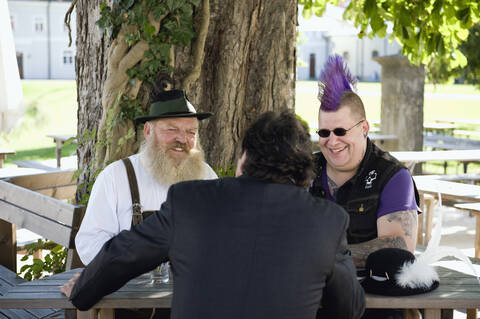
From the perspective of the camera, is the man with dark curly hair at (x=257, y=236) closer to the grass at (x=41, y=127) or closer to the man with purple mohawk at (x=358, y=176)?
the man with purple mohawk at (x=358, y=176)

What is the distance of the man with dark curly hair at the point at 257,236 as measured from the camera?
199cm

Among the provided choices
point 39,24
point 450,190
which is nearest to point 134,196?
point 450,190

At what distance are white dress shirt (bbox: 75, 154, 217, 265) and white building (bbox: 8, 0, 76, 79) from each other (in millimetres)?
53043

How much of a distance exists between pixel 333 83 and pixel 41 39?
55.7 metres

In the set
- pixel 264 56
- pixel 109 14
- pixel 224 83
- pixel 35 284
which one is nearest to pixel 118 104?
pixel 109 14

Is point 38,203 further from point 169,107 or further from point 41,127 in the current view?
point 41,127

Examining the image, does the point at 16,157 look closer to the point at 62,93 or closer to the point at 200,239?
the point at 200,239

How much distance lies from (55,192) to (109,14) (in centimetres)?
166

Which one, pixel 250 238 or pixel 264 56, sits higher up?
pixel 264 56

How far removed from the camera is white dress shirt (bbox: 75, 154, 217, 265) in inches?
123

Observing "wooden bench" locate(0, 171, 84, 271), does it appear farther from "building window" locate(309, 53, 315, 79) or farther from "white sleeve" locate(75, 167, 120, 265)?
"building window" locate(309, 53, 315, 79)

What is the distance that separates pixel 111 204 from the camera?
3203 mm

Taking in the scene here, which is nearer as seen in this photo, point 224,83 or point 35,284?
point 35,284

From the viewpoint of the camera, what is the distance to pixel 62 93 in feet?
116
